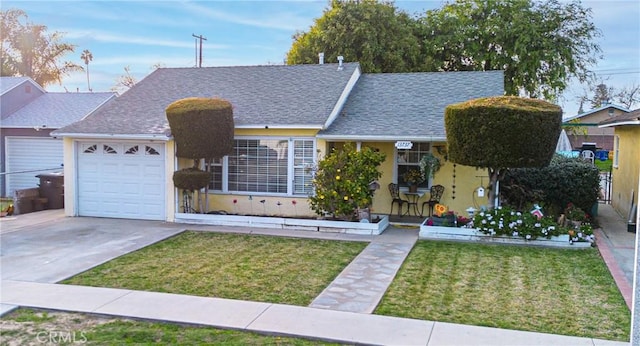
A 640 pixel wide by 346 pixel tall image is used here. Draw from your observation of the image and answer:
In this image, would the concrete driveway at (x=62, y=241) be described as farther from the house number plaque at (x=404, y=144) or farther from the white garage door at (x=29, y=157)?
the house number plaque at (x=404, y=144)

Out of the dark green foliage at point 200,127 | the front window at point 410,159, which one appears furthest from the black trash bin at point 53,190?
the front window at point 410,159

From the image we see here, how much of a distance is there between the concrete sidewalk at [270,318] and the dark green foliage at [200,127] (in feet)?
19.7

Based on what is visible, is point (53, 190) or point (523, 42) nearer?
point (53, 190)

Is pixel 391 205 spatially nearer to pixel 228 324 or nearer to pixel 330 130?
pixel 330 130

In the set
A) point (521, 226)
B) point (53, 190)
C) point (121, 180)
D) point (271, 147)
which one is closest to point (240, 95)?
point (271, 147)

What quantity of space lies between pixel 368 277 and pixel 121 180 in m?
8.84

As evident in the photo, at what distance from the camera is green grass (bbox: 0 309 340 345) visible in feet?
19.4

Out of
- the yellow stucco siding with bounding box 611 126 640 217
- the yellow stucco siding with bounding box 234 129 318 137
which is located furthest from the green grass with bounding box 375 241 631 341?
the yellow stucco siding with bounding box 611 126 640 217

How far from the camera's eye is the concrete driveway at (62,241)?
9031 mm

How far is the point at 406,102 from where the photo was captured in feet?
50.5

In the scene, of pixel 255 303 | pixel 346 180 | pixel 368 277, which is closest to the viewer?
pixel 255 303

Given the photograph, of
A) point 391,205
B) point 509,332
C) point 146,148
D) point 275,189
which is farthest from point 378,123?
point 509,332

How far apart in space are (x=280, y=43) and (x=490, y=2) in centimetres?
1133

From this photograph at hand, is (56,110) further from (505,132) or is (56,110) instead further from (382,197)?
(505,132)
